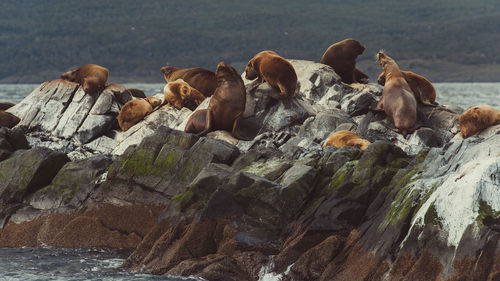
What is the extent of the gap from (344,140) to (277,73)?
12.1 ft

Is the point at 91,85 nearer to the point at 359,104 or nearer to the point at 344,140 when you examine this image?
the point at 359,104

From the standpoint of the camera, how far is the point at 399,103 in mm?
16672

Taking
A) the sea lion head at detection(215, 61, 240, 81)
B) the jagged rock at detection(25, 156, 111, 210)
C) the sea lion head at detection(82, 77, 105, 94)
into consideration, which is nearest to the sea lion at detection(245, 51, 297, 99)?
the sea lion head at detection(215, 61, 240, 81)

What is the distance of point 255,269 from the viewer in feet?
31.4

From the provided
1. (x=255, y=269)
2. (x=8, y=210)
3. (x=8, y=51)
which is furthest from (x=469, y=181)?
(x=8, y=51)

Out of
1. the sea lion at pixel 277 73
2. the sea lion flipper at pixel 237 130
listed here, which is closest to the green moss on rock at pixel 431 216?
the sea lion flipper at pixel 237 130

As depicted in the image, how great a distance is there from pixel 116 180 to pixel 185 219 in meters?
2.56

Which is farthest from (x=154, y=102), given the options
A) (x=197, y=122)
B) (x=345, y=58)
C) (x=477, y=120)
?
(x=477, y=120)

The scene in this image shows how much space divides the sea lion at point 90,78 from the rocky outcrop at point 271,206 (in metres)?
4.41

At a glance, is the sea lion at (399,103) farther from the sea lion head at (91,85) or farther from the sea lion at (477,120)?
the sea lion head at (91,85)

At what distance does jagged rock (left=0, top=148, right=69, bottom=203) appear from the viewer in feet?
43.8

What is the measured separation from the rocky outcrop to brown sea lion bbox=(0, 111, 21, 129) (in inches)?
157

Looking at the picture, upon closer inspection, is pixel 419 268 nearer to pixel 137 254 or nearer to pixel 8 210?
pixel 137 254

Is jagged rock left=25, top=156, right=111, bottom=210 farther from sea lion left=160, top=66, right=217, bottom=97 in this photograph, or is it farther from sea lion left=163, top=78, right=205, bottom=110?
sea lion left=160, top=66, right=217, bottom=97
